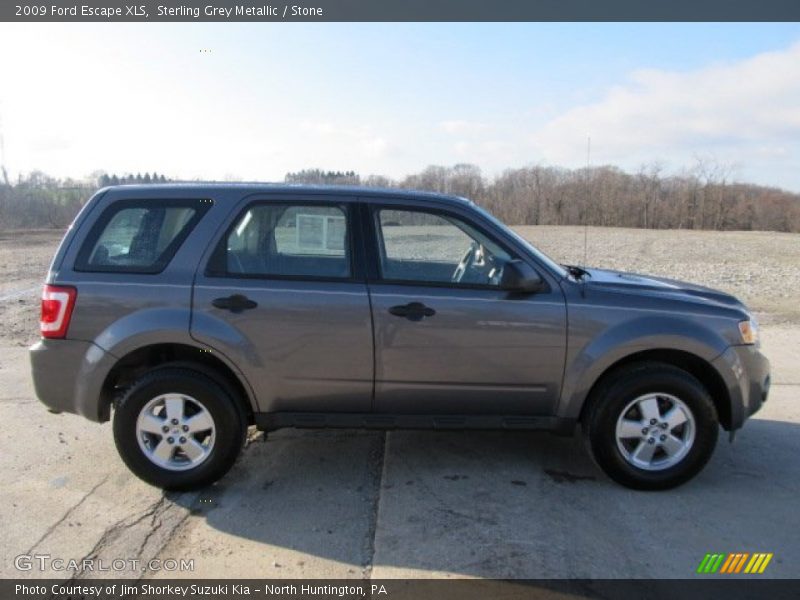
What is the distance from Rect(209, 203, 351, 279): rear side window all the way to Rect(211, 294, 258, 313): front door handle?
0.57ft

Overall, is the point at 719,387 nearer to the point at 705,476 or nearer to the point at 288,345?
the point at 705,476

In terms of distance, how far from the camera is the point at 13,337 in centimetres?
784

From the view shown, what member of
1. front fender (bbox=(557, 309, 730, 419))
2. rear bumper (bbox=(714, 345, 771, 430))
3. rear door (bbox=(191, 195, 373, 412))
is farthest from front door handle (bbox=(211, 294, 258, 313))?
rear bumper (bbox=(714, 345, 771, 430))

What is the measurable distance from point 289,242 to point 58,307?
58.0 inches

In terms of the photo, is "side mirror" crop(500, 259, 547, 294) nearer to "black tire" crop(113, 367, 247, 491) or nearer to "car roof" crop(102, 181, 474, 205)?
"car roof" crop(102, 181, 474, 205)

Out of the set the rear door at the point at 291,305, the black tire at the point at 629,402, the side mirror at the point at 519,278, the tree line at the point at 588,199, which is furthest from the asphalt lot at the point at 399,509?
the tree line at the point at 588,199

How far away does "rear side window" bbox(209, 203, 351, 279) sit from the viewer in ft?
12.3

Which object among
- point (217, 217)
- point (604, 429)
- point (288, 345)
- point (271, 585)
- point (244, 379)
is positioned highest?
point (217, 217)

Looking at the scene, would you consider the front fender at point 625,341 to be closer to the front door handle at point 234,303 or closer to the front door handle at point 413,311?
the front door handle at point 413,311

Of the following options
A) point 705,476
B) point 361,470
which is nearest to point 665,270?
point 705,476

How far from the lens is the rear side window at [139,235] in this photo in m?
3.71

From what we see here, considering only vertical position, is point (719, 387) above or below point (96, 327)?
below

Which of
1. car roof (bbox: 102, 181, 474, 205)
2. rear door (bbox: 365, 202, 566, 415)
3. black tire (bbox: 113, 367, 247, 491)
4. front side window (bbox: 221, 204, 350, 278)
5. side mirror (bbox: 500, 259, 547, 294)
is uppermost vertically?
car roof (bbox: 102, 181, 474, 205)

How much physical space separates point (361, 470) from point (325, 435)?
717 millimetres
